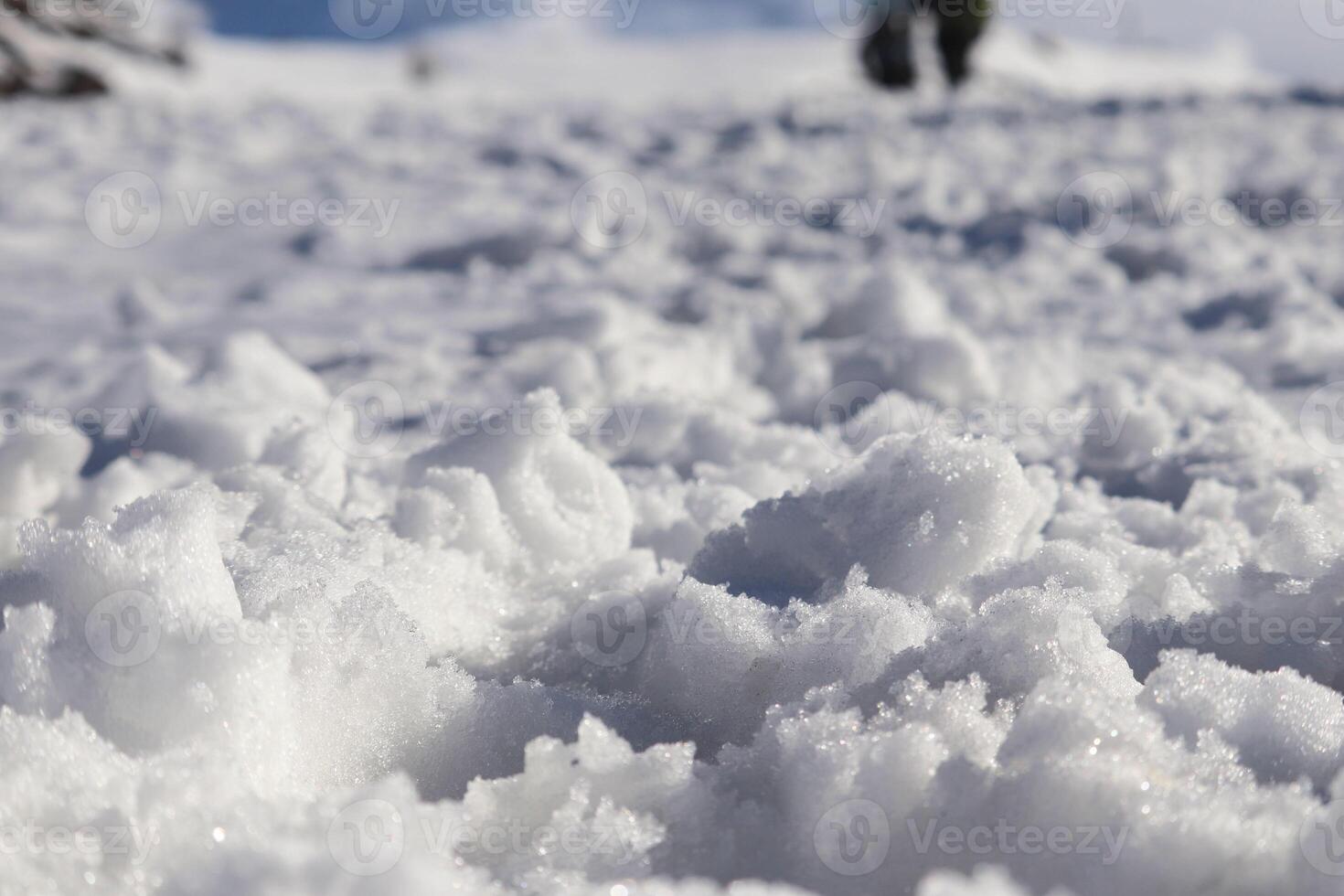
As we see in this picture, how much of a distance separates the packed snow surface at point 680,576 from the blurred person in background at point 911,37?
752 centimetres

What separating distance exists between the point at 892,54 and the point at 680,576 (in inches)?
433

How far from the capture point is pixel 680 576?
167 cm

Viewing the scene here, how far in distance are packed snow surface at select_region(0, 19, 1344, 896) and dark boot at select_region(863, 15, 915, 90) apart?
301 inches

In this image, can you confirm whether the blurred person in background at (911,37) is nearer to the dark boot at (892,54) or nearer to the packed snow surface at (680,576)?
the dark boot at (892,54)

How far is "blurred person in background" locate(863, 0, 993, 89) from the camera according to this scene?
11.1 metres

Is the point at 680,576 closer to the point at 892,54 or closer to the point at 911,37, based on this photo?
the point at 892,54

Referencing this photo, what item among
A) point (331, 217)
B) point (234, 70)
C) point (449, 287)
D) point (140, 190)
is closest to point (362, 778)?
point (449, 287)

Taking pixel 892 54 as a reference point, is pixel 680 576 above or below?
above

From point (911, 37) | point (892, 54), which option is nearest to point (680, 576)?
point (892, 54)

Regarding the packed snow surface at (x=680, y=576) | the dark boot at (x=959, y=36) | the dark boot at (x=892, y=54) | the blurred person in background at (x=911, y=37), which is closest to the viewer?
the packed snow surface at (x=680, y=576)

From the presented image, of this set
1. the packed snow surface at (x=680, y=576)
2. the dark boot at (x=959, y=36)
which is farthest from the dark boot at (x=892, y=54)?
the packed snow surface at (x=680, y=576)

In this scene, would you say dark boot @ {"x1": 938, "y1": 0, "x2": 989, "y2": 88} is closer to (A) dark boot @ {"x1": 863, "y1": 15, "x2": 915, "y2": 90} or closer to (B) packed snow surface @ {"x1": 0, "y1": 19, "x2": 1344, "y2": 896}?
(A) dark boot @ {"x1": 863, "y1": 15, "x2": 915, "y2": 90}

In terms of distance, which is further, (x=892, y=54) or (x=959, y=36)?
(x=892, y=54)

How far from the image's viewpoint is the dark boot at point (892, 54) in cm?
1143
